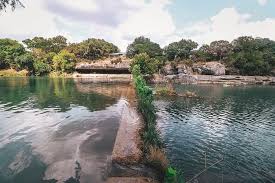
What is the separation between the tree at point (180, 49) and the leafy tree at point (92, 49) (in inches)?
1497

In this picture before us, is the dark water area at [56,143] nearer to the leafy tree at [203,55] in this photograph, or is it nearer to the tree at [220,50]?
the leafy tree at [203,55]

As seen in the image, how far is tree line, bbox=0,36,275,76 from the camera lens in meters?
127

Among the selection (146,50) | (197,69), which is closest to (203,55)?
(197,69)

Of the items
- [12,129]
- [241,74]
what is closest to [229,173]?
[12,129]

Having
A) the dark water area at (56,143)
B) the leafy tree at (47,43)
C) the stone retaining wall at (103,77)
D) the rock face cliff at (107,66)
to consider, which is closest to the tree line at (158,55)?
the rock face cliff at (107,66)

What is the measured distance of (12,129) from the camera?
30.5 metres

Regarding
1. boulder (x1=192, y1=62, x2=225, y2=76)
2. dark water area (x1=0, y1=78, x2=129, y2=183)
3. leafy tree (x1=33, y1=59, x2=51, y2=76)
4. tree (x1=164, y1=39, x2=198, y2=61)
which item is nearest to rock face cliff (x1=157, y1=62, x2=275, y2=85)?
boulder (x1=192, y1=62, x2=225, y2=76)

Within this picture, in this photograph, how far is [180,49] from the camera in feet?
466

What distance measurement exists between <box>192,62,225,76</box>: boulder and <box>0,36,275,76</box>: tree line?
519cm

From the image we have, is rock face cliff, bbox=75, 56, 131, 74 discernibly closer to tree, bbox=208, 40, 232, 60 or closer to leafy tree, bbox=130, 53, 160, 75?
leafy tree, bbox=130, 53, 160, 75

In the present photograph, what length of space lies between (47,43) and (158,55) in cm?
8032

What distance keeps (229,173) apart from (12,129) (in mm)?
22979

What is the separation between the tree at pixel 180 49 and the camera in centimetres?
14225

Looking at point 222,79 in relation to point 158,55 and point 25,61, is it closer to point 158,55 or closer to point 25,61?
point 158,55
